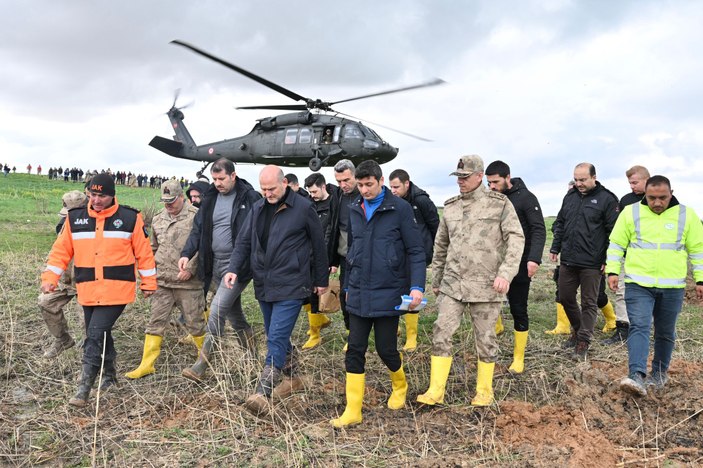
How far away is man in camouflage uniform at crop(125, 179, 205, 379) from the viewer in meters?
5.25

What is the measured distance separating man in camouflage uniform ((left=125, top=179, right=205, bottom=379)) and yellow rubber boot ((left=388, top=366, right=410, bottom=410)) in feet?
7.37

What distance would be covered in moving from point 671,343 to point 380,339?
279 centimetres

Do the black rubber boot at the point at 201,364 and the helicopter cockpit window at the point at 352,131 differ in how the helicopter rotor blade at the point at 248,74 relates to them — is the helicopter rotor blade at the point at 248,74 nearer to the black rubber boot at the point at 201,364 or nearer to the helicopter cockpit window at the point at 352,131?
the helicopter cockpit window at the point at 352,131

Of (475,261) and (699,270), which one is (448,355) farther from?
(699,270)

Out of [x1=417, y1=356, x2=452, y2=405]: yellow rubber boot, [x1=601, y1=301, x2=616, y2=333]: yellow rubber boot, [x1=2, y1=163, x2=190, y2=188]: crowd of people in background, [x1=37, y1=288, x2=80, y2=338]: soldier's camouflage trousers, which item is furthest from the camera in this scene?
[x1=2, y1=163, x2=190, y2=188]: crowd of people in background

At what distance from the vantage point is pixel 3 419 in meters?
4.23

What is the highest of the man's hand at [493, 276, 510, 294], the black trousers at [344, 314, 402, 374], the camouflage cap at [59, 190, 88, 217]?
the camouflage cap at [59, 190, 88, 217]

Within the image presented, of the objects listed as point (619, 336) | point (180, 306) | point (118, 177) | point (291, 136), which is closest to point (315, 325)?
point (180, 306)

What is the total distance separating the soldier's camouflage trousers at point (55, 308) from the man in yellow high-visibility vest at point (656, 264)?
5.55m

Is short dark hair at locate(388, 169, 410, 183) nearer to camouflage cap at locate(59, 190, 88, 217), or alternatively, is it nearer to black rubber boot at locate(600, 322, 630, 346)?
black rubber boot at locate(600, 322, 630, 346)

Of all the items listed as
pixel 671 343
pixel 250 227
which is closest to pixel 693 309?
pixel 671 343

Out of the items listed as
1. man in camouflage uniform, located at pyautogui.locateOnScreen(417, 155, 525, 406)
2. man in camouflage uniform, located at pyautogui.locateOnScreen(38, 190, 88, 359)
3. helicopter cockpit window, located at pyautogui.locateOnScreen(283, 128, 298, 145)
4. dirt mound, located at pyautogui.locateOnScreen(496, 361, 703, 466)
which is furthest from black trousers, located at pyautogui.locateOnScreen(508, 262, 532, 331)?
helicopter cockpit window, located at pyautogui.locateOnScreen(283, 128, 298, 145)

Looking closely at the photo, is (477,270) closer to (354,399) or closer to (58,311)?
(354,399)

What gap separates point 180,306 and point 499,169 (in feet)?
12.0
